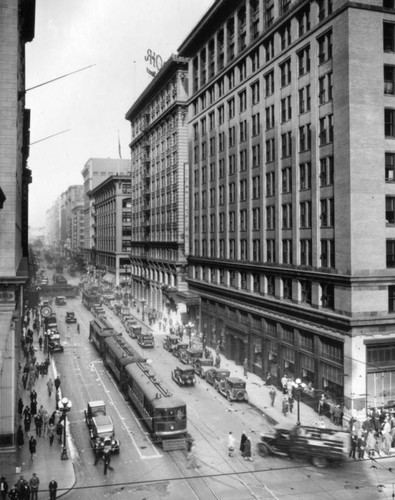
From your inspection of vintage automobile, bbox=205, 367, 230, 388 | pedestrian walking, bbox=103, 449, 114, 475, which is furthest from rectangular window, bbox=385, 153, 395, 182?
pedestrian walking, bbox=103, 449, 114, 475

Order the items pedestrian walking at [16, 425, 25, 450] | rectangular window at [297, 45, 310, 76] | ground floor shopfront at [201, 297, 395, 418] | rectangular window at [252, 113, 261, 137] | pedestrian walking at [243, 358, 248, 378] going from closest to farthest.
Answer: pedestrian walking at [16, 425, 25, 450], ground floor shopfront at [201, 297, 395, 418], rectangular window at [297, 45, 310, 76], pedestrian walking at [243, 358, 248, 378], rectangular window at [252, 113, 261, 137]

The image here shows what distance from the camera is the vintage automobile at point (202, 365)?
45956 mm

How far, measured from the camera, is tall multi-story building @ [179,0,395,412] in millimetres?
34594

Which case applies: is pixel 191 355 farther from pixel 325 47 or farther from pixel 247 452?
pixel 325 47

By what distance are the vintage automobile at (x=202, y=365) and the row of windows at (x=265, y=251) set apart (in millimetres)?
10573

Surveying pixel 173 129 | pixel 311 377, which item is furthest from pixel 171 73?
pixel 311 377

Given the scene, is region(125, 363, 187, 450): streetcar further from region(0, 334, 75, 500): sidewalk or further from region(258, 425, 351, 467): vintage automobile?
region(258, 425, 351, 467): vintage automobile

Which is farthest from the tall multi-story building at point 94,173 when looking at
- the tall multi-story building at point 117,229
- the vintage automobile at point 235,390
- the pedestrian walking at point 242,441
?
the pedestrian walking at point 242,441

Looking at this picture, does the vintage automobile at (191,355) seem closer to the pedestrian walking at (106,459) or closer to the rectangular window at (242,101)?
the pedestrian walking at (106,459)

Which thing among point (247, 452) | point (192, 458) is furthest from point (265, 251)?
point (192, 458)

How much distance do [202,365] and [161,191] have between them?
42.7m

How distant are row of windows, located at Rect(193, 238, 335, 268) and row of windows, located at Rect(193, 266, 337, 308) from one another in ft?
5.05

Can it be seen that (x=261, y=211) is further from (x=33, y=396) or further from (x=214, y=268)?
(x=33, y=396)

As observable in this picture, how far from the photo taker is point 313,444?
87.4 ft
